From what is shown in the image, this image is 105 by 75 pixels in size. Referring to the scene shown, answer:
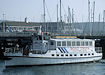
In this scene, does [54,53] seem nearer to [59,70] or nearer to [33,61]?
[33,61]

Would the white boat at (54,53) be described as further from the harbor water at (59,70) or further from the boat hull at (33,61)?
the harbor water at (59,70)

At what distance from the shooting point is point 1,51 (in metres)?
60.9

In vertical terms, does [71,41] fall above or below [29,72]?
→ above

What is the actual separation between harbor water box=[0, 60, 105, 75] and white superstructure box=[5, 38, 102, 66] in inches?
41.9

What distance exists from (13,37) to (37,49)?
12.9 metres

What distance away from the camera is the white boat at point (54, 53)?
153 ft

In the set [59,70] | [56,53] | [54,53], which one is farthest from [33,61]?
[59,70]

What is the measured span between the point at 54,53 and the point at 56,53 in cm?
Result: 39

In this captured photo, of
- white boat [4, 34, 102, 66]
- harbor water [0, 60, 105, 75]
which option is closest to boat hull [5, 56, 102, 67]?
white boat [4, 34, 102, 66]

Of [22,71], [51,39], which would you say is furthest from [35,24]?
[22,71]

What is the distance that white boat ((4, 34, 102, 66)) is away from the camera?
4659 centimetres

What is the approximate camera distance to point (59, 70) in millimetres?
44688

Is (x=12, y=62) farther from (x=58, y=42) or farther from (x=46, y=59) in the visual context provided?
(x=58, y=42)

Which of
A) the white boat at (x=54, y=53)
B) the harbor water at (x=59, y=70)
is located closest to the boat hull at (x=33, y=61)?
the white boat at (x=54, y=53)
